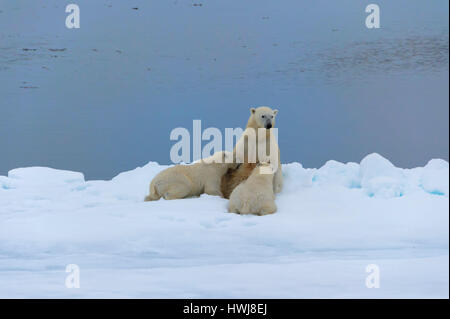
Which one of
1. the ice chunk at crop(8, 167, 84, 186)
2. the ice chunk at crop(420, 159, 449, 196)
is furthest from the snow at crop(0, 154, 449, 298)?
the ice chunk at crop(8, 167, 84, 186)

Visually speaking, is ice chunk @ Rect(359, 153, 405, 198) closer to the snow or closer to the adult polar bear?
the snow

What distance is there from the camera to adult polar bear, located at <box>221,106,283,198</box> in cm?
464

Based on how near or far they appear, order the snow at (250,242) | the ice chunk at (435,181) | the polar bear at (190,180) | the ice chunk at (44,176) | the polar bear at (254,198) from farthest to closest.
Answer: the ice chunk at (44,176), the polar bear at (190,180), the ice chunk at (435,181), the polar bear at (254,198), the snow at (250,242)

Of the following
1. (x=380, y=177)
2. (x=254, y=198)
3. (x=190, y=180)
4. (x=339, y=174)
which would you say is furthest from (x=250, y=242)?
(x=339, y=174)

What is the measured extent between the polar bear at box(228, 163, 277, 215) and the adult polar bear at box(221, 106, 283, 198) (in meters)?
0.47

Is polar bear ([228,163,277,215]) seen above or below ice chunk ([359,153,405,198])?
below

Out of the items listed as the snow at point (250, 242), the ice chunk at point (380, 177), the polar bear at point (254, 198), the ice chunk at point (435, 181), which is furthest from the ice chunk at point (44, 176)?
the ice chunk at point (435, 181)

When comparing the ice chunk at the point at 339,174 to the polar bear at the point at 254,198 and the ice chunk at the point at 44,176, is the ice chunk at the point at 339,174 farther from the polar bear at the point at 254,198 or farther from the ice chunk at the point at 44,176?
the ice chunk at the point at 44,176

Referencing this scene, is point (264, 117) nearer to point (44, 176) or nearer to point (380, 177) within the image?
point (380, 177)

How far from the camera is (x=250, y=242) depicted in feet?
11.3

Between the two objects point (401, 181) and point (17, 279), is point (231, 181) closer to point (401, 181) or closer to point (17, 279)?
point (401, 181)

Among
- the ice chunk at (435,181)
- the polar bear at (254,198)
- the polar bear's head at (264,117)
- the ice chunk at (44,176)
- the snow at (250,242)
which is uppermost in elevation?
the polar bear's head at (264,117)

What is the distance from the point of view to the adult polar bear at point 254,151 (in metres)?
4.64

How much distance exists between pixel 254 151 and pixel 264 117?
0.35 meters
